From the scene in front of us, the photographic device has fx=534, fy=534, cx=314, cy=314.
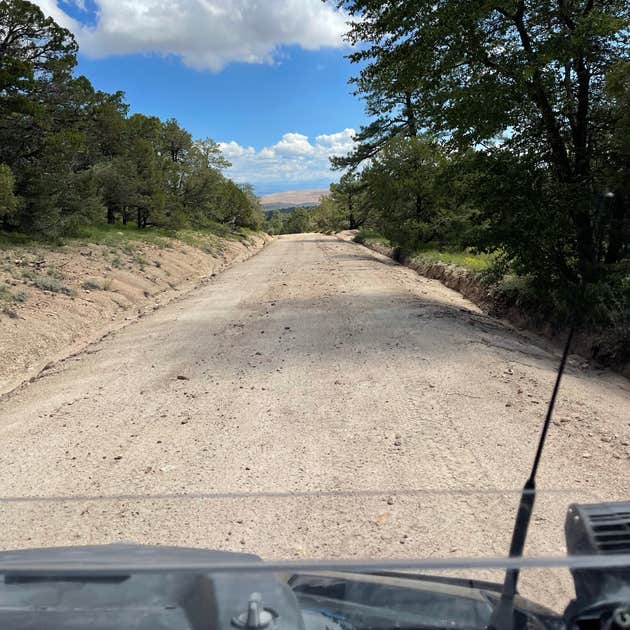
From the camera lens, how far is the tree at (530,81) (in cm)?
968

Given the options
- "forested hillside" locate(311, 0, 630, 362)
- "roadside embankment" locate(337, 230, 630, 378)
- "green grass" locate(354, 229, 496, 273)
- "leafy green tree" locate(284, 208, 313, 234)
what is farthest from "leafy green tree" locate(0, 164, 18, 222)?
"leafy green tree" locate(284, 208, 313, 234)

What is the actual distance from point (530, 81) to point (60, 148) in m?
14.7

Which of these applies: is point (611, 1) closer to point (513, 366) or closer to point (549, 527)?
point (513, 366)

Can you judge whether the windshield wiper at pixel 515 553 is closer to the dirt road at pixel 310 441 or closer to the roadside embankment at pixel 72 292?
the dirt road at pixel 310 441

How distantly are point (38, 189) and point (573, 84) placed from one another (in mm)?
15538

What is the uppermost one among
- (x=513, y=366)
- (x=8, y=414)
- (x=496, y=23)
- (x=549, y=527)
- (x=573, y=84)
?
(x=496, y=23)

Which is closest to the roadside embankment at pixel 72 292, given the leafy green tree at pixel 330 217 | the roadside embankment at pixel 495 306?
the roadside embankment at pixel 495 306

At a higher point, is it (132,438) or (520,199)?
(520,199)

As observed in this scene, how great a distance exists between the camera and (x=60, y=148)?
1766 centimetres

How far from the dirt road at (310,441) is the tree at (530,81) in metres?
3.07

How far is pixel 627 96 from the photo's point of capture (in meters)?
8.12

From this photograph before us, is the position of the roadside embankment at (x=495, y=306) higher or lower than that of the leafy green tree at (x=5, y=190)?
lower

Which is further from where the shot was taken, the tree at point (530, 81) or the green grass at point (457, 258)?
the green grass at point (457, 258)

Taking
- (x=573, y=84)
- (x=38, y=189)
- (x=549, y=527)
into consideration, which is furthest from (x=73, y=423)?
(x=38, y=189)
